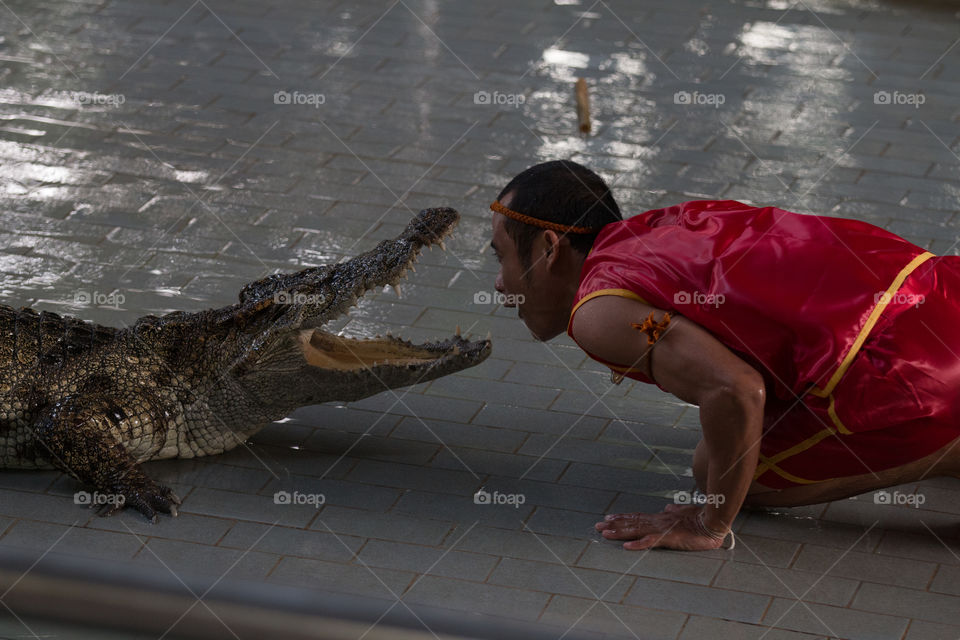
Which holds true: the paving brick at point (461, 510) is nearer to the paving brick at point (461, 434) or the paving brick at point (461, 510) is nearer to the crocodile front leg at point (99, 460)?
the paving brick at point (461, 434)

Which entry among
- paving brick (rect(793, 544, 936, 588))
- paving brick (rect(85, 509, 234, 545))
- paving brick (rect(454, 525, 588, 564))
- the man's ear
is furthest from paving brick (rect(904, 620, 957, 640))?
paving brick (rect(85, 509, 234, 545))

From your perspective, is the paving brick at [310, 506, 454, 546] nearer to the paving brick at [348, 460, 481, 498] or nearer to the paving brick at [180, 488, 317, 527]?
the paving brick at [180, 488, 317, 527]

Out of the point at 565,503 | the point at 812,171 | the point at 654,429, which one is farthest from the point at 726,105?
the point at 565,503

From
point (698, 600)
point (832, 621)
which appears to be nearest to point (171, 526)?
point (698, 600)

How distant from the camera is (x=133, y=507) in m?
3.55

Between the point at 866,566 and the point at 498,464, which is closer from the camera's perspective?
the point at 866,566

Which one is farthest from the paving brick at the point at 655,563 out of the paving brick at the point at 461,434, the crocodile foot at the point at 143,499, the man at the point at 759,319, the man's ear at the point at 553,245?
the crocodile foot at the point at 143,499

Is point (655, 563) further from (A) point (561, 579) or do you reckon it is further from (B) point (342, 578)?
(B) point (342, 578)

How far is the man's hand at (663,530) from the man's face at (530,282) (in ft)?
1.99

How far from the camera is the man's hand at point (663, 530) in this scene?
3357 mm

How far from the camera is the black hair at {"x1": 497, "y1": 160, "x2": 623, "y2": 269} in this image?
3236 millimetres

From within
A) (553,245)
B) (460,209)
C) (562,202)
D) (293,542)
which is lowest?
(460,209)

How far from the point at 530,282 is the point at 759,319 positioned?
0.63m

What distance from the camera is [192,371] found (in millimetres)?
3820
